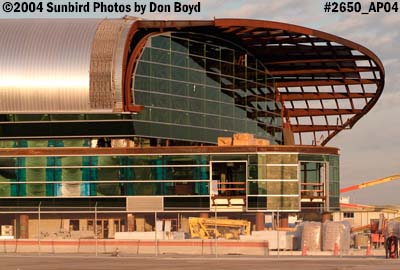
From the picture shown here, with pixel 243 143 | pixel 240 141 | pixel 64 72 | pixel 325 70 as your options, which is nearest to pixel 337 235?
pixel 243 143

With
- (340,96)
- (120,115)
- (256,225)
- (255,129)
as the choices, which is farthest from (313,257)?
(340,96)

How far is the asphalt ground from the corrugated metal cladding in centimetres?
2875

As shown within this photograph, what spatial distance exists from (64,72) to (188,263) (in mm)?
39048

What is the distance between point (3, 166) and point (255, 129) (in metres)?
28.8

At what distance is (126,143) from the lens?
3541 inches

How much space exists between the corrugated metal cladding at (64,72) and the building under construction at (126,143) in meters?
0.09

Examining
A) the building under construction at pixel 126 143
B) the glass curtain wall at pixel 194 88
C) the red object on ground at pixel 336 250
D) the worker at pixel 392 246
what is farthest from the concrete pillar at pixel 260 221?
the worker at pixel 392 246

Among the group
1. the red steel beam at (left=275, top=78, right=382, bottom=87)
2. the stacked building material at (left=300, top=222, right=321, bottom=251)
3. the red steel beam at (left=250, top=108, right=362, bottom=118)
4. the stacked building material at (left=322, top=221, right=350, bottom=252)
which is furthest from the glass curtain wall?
the stacked building material at (left=322, top=221, right=350, bottom=252)

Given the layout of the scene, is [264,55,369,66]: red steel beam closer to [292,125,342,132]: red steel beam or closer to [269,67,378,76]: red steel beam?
[269,67,378,76]: red steel beam

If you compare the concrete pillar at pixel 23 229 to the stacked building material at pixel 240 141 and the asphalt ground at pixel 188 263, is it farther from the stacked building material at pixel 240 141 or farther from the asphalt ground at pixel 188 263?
the asphalt ground at pixel 188 263

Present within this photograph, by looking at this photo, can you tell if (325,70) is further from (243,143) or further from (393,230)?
(393,230)

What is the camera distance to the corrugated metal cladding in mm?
89562

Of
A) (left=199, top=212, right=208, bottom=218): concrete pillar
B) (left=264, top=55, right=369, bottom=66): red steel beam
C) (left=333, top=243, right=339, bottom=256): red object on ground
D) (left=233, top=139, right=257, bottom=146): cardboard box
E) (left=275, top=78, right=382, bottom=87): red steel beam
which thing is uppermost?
(left=264, top=55, right=369, bottom=66): red steel beam

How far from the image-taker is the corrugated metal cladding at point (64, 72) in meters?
89.6
